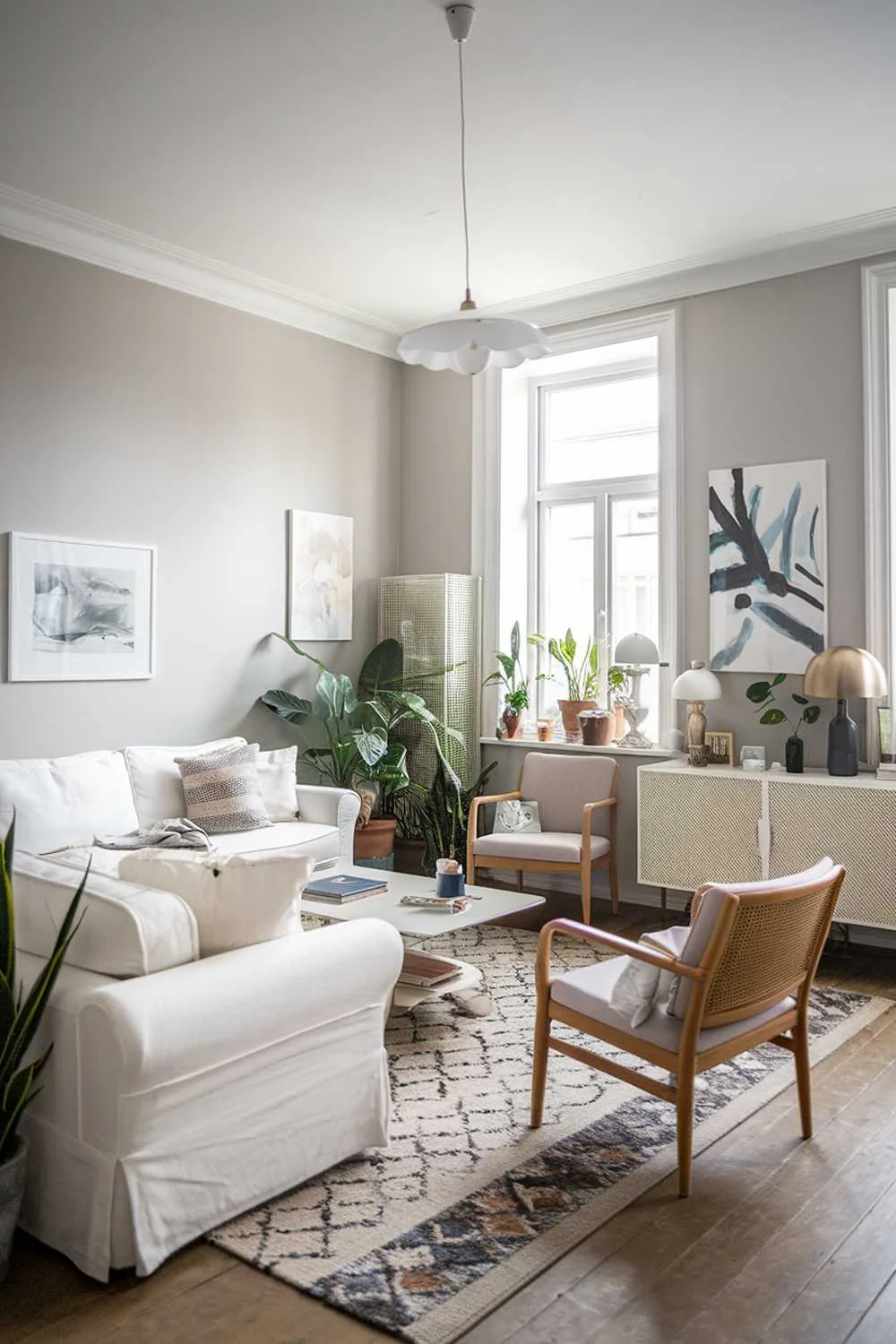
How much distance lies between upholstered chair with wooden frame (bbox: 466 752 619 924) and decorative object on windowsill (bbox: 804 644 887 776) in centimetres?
113

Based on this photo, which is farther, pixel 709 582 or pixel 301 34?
pixel 709 582

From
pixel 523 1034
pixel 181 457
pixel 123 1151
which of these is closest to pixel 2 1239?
pixel 123 1151

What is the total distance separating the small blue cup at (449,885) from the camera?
3.66m

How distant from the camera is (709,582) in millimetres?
5285

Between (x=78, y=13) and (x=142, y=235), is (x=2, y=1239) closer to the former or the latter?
(x=78, y=13)

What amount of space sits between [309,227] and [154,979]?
3.75m

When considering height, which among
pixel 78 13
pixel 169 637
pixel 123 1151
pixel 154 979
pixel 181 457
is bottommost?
pixel 123 1151

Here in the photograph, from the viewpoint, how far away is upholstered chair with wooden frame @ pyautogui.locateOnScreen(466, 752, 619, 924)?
16.3 feet

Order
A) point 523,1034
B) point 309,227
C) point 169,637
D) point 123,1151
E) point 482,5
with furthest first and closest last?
point 169,637 → point 309,227 → point 523,1034 → point 482,5 → point 123,1151

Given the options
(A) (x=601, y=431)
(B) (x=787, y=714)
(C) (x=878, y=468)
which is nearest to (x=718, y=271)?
(A) (x=601, y=431)

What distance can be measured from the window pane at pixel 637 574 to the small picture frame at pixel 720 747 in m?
0.62

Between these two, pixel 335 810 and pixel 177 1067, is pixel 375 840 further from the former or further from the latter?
pixel 177 1067

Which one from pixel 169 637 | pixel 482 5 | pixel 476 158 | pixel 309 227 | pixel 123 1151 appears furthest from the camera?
pixel 169 637

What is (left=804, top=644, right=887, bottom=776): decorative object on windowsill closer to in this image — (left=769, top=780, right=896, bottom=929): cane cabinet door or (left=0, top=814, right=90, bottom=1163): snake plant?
(left=769, top=780, right=896, bottom=929): cane cabinet door
